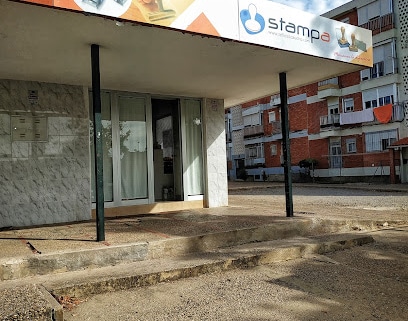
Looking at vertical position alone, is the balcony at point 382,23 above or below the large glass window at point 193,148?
above

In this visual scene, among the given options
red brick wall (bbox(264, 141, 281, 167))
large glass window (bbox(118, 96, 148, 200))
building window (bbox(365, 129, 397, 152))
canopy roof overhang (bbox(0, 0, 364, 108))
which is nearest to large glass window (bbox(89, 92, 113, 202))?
large glass window (bbox(118, 96, 148, 200))

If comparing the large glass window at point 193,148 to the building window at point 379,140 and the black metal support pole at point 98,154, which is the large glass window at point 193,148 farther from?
the building window at point 379,140

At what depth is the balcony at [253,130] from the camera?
39438mm

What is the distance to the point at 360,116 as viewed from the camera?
27844 millimetres

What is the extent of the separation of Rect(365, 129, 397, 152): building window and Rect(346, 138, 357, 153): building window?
118 cm

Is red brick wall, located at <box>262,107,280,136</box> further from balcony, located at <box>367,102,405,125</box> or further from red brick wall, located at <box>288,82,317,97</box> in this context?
balcony, located at <box>367,102,405,125</box>

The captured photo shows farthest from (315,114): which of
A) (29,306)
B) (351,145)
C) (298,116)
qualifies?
(29,306)

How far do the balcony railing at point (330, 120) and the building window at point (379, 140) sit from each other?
282cm

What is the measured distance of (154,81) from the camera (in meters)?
7.93

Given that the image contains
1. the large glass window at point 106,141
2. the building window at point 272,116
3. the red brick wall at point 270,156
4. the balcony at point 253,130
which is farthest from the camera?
the balcony at point 253,130

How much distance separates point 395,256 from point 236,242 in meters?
2.41

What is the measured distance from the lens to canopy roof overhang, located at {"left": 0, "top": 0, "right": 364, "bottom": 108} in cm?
490

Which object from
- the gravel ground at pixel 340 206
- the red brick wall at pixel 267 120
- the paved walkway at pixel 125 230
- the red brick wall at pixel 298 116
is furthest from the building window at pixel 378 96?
the paved walkway at pixel 125 230

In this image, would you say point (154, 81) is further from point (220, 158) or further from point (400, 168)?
point (400, 168)
